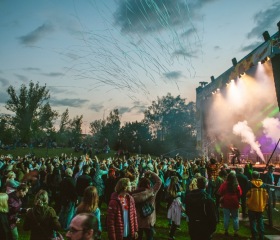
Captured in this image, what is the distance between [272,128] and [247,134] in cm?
244

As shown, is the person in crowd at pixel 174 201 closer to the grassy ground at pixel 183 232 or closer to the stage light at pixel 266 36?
the grassy ground at pixel 183 232

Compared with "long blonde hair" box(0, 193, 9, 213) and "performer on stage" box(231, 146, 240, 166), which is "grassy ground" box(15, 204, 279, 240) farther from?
"performer on stage" box(231, 146, 240, 166)

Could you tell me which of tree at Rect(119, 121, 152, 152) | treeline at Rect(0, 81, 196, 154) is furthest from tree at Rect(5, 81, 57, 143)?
tree at Rect(119, 121, 152, 152)

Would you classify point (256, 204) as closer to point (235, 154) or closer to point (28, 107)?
point (235, 154)

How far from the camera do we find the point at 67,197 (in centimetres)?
722

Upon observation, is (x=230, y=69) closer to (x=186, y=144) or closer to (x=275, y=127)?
(x=275, y=127)

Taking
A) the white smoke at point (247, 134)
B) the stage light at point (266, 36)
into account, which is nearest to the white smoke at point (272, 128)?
the white smoke at point (247, 134)

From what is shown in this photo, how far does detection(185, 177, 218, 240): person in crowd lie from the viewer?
4.66 metres

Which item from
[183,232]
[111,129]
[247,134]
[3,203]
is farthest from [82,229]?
[111,129]

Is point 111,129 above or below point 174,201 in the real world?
above

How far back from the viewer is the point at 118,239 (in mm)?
4094

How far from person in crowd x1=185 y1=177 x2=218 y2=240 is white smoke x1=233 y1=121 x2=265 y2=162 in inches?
748

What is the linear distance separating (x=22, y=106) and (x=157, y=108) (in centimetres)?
2757

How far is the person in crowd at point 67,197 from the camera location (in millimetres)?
7156
